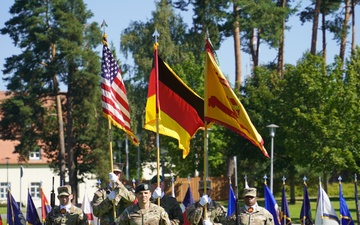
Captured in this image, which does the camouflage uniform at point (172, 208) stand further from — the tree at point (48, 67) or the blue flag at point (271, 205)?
the tree at point (48, 67)

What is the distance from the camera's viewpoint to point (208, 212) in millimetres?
11742

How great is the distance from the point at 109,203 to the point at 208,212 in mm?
1428

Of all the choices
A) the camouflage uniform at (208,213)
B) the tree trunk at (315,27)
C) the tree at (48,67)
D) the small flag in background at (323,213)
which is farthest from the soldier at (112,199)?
the tree at (48,67)

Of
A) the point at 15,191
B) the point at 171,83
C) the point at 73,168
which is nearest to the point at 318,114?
the point at 73,168

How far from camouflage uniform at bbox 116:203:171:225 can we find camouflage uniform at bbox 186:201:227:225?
34.8 inches

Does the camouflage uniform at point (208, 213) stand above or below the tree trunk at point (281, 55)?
below

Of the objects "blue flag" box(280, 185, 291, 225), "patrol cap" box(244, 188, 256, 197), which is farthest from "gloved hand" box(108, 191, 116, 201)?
"blue flag" box(280, 185, 291, 225)

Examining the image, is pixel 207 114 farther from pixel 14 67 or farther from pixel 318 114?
pixel 14 67

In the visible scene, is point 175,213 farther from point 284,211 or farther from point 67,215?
point 284,211

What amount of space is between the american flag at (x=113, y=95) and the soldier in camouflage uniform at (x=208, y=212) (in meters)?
2.08

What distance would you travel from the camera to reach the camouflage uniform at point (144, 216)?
10.4 m

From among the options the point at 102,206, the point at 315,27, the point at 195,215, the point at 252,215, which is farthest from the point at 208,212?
the point at 315,27

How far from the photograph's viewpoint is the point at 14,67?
163 ft

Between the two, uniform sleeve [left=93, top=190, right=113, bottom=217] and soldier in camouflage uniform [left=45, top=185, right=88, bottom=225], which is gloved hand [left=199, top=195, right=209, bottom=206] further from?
soldier in camouflage uniform [left=45, top=185, right=88, bottom=225]
